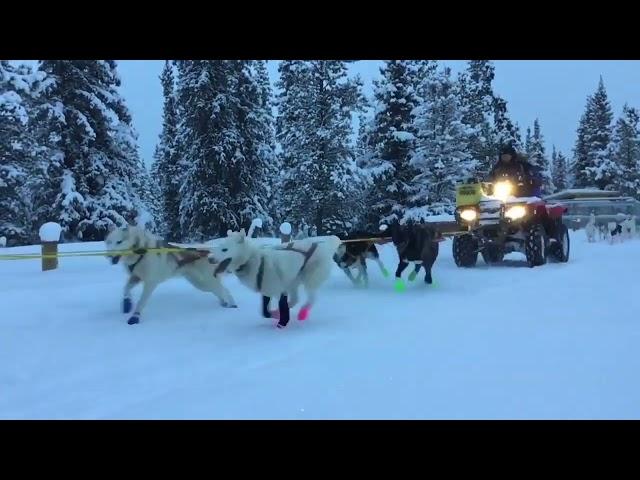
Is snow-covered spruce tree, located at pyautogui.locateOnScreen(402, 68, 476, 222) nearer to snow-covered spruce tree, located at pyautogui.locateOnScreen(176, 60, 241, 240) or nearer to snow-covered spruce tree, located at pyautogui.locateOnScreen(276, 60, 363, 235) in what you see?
snow-covered spruce tree, located at pyautogui.locateOnScreen(276, 60, 363, 235)

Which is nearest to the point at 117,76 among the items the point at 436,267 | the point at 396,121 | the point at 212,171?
the point at 212,171

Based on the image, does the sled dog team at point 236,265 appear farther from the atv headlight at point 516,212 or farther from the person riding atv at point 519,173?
the person riding atv at point 519,173

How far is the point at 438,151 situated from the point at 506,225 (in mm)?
19153

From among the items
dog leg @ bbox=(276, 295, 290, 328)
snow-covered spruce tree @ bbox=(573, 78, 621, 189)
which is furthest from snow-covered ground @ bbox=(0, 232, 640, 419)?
snow-covered spruce tree @ bbox=(573, 78, 621, 189)

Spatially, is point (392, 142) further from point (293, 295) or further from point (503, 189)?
point (293, 295)

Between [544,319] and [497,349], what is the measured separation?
5.60ft

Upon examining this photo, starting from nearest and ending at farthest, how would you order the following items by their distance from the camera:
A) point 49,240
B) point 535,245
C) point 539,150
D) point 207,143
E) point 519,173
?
point 49,240 → point 535,245 → point 519,173 → point 207,143 → point 539,150

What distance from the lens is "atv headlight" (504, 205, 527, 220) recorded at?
12305mm

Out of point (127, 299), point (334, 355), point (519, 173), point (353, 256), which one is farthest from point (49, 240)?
point (519, 173)

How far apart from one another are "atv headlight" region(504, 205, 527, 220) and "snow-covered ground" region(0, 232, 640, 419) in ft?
10.6

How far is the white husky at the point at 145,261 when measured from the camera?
7066mm

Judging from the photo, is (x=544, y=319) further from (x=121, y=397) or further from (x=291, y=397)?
(x=121, y=397)

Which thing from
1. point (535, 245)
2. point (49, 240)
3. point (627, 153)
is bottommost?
point (535, 245)

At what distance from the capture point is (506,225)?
1231 centimetres
